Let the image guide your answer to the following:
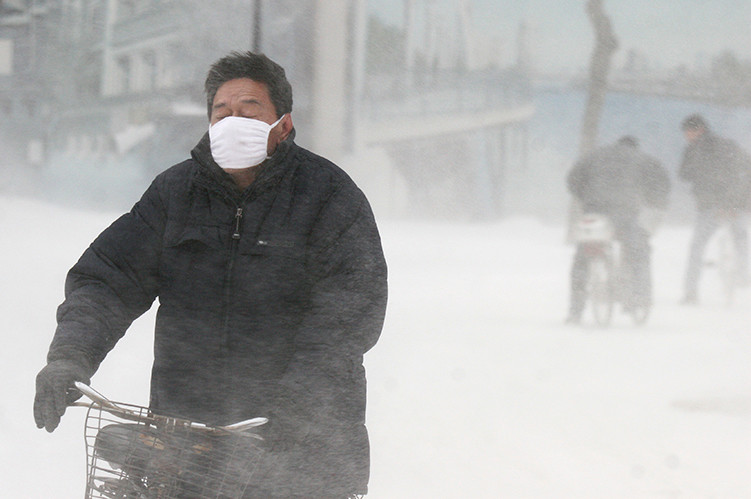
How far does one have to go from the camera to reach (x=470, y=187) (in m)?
4.05

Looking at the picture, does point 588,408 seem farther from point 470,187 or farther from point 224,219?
point 224,219

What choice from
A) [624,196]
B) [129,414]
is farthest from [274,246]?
[624,196]

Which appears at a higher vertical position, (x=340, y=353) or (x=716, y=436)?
(x=340, y=353)

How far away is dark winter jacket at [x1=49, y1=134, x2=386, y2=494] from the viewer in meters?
1.99

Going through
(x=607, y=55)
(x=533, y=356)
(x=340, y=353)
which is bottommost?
(x=533, y=356)

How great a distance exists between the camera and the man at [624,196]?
3.91m

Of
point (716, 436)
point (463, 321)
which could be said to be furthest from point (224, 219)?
point (716, 436)

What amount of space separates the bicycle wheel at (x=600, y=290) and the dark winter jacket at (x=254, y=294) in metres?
2.02

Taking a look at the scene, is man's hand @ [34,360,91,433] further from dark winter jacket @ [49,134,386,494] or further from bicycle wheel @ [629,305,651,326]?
bicycle wheel @ [629,305,651,326]

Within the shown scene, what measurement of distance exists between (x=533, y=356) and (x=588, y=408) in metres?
0.28

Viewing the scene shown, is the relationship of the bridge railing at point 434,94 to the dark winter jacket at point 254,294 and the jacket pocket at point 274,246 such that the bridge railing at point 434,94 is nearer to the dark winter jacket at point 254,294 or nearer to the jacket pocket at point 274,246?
the dark winter jacket at point 254,294

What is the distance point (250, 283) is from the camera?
2.03 m

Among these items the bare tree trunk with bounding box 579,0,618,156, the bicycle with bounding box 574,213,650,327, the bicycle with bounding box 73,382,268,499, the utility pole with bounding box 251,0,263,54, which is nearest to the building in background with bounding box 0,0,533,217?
the utility pole with bounding box 251,0,263,54

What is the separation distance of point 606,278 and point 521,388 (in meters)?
0.52
